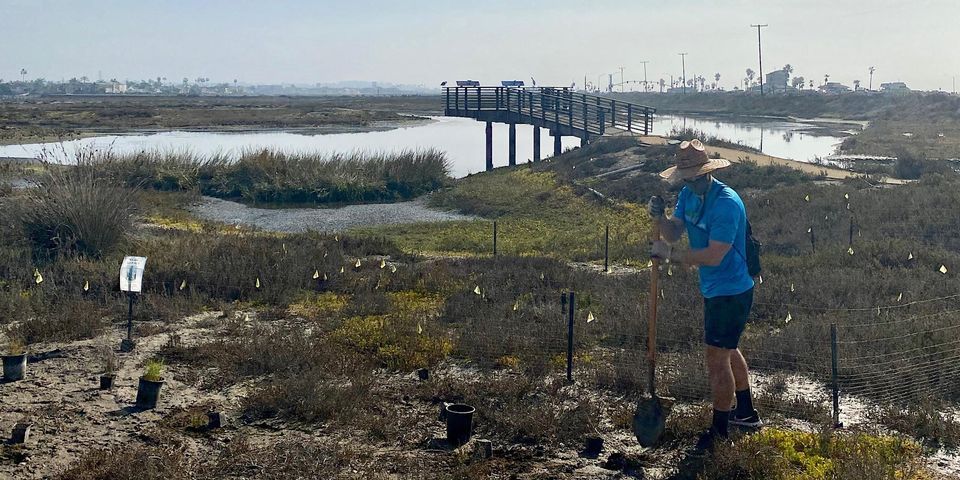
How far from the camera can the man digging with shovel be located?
18.5ft

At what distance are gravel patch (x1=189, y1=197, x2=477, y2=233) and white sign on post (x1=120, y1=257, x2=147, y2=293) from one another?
1187 cm

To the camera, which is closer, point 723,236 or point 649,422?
point 723,236

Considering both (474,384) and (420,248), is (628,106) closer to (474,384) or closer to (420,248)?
(420,248)

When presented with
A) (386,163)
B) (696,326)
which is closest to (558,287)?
(696,326)

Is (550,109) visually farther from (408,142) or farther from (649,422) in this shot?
(649,422)

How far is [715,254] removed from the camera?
5.61 m

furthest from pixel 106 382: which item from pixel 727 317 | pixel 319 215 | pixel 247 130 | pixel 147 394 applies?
pixel 247 130

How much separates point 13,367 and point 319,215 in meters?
16.3

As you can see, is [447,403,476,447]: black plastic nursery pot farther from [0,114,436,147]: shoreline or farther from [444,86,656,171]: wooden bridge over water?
[0,114,436,147]: shoreline

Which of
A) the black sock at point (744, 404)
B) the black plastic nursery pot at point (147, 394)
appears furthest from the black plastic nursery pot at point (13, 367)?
the black sock at point (744, 404)

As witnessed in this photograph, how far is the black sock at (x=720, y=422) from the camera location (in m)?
5.98

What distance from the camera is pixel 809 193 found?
61.9 feet

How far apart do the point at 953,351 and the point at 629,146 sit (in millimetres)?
21700

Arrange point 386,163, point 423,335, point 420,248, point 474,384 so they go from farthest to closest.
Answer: point 386,163, point 420,248, point 423,335, point 474,384
